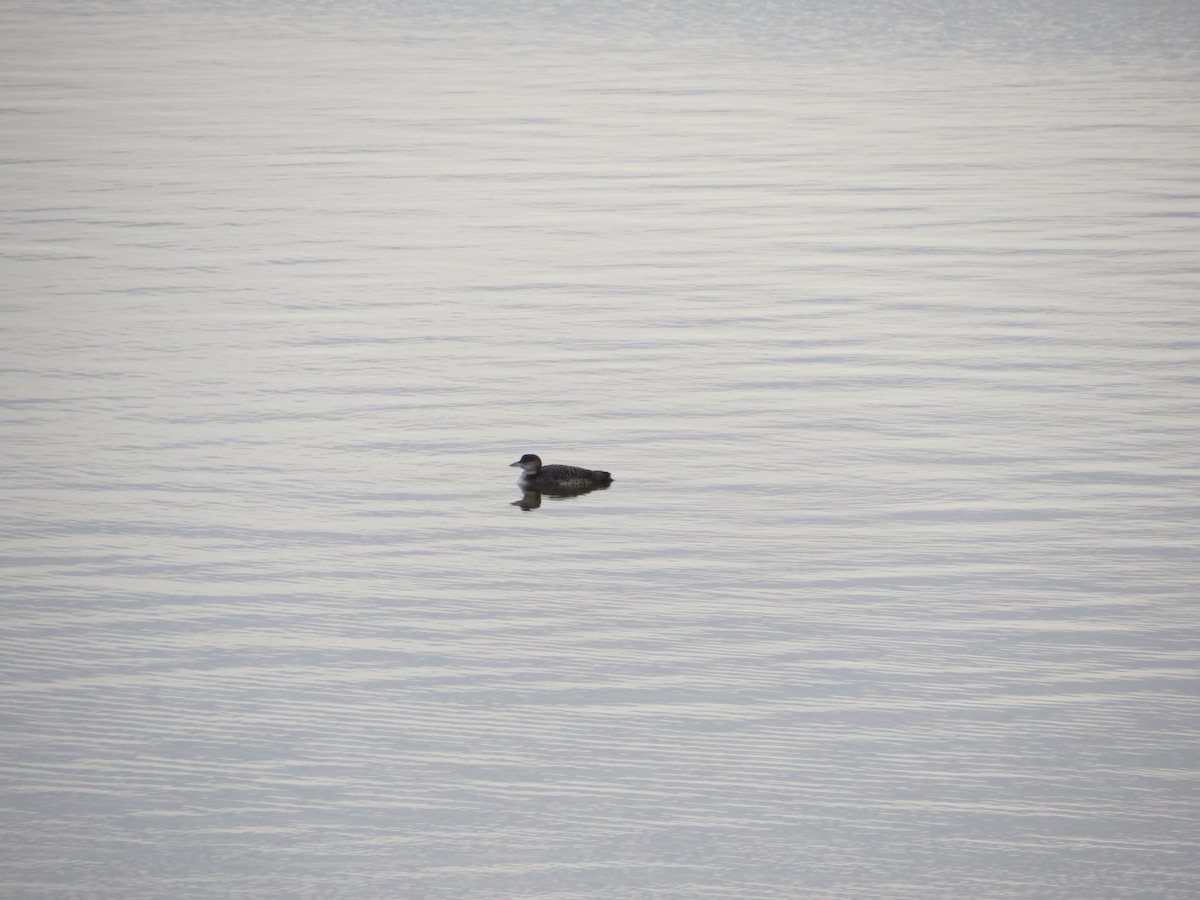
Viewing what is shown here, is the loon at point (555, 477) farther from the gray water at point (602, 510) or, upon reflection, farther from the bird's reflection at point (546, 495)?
the gray water at point (602, 510)

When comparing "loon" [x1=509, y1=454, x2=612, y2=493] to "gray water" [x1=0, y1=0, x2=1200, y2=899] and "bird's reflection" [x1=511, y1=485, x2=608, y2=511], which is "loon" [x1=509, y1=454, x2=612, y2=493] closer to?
"bird's reflection" [x1=511, y1=485, x2=608, y2=511]

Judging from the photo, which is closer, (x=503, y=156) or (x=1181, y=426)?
(x=1181, y=426)

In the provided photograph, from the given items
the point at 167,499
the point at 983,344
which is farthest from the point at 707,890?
the point at 983,344

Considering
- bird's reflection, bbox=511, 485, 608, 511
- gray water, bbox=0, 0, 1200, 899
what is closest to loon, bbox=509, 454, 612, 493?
bird's reflection, bbox=511, 485, 608, 511

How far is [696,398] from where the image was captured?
14.7 meters

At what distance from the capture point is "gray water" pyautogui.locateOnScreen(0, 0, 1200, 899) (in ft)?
27.4

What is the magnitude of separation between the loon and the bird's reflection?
0.01 m

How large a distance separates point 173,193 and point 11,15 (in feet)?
56.6

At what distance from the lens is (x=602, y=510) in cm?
1264

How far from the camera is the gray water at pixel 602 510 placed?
8.36 meters

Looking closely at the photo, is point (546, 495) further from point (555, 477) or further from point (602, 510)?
point (602, 510)

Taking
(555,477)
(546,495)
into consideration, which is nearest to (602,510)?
(555,477)

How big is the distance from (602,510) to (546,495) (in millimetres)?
518

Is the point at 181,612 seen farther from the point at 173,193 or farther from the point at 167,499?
the point at 173,193
